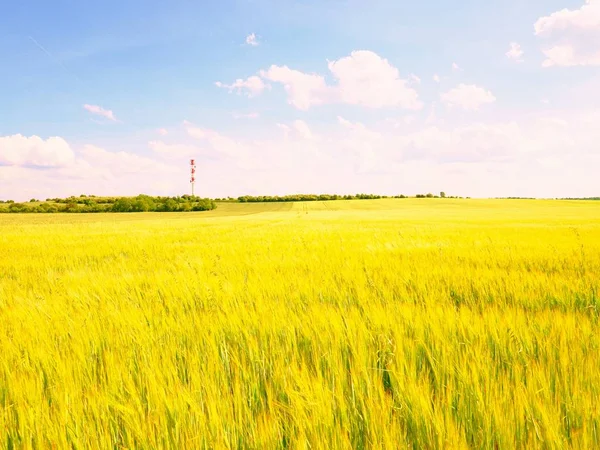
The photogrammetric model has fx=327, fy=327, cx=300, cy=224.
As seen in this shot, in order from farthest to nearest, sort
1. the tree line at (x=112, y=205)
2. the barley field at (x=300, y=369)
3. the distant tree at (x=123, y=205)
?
1. the distant tree at (x=123, y=205)
2. the tree line at (x=112, y=205)
3. the barley field at (x=300, y=369)

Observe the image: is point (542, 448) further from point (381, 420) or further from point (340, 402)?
point (340, 402)

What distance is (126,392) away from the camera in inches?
61.4

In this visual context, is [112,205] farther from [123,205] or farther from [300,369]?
[300,369]

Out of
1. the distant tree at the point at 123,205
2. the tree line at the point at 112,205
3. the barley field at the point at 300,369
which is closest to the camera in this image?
the barley field at the point at 300,369

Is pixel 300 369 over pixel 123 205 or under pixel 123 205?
under

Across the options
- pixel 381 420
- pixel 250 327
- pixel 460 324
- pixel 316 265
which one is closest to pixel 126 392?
pixel 250 327

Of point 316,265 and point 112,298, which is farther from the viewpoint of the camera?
point 316,265

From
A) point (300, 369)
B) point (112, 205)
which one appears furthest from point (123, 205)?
point (300, 369)

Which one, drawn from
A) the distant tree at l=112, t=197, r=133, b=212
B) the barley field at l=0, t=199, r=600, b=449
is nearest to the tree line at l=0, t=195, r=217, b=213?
the distant tree at l=112, t=197, r=133, b=212

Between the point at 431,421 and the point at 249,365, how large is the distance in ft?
3.07

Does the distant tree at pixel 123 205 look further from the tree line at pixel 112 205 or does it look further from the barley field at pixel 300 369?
the barley field at pixel 300 369

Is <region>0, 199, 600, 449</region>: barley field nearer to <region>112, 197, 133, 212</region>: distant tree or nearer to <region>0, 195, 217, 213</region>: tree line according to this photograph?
<region>0, 195, 217, 213</region>: tree line

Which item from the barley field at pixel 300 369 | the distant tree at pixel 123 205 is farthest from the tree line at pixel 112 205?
the barley field at pixel 300 369

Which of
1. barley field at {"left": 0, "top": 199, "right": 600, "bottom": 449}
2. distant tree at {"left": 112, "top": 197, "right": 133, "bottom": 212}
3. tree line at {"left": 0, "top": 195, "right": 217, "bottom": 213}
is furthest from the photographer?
distant tree at {"left": 112, "top": 197, "right": 133, "bottom": 212}
